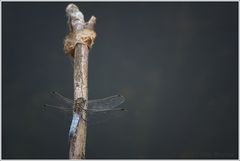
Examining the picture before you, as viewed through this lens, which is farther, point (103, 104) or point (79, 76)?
point (103, 104)

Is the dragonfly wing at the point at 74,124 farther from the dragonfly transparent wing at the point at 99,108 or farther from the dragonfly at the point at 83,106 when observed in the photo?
the dragonfly transparent wing at the point at 99,108

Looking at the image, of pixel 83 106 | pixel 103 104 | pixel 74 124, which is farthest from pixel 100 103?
pixel 74 124

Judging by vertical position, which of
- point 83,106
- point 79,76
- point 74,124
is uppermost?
point 79,76

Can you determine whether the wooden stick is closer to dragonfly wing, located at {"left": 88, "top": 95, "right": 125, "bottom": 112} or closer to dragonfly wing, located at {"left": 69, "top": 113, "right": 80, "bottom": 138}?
dragonfly wing, located at {"left": 69, "top": 113, "right": 80, "bottom": 138}

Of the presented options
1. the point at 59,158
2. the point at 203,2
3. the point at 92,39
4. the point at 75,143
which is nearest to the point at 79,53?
the point at 92,39

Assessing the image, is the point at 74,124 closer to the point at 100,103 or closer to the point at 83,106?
the point at 83,106

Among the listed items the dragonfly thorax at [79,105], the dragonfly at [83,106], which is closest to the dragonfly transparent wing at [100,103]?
the dragonfly at [83,106]
